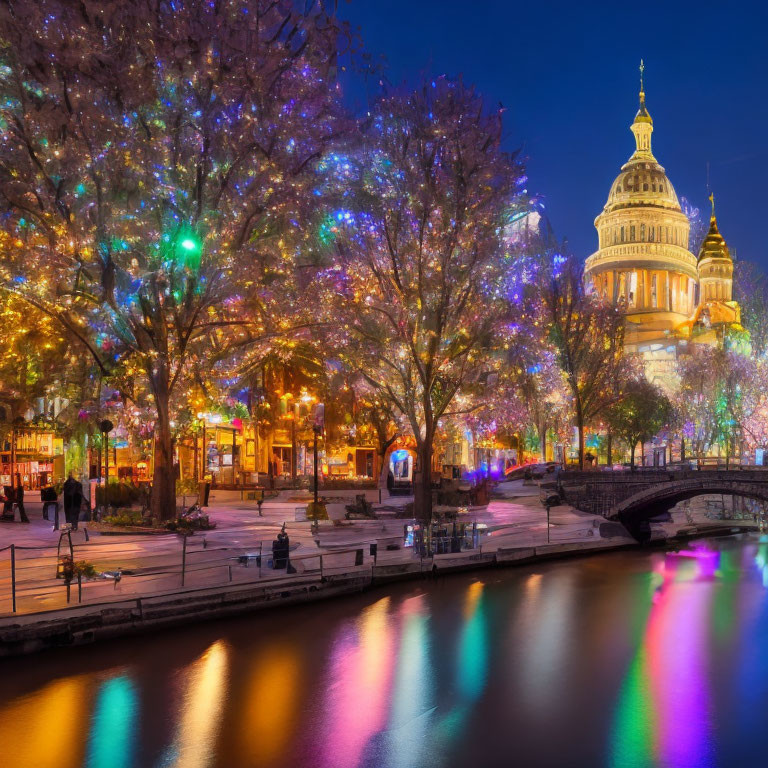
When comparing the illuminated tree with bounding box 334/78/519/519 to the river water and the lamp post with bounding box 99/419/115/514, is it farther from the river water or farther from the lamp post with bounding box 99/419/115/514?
the river water

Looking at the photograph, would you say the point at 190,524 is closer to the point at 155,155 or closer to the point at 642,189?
the point at 155,155

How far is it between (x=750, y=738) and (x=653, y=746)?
1.88m

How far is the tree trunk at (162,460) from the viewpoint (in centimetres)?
2556

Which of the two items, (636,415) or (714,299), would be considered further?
(714,299)

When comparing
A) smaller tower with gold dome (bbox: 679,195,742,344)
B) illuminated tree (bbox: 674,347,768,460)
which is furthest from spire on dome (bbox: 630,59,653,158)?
illuminated tree (bbox: 674,347,768,460)

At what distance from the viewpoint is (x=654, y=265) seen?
122062 millimetres

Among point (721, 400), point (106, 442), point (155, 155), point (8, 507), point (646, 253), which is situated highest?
point (646, 253)

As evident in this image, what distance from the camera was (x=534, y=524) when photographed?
35.6 m

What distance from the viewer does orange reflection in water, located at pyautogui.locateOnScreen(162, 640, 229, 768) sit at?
1116 centimetres

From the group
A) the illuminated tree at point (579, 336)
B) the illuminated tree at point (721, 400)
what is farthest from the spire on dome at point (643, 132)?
the illuminated tree at point (579, 336)

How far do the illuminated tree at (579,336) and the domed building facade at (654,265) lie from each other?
53520 millimetres

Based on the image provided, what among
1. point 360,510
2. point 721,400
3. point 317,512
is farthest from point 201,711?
point 721,400

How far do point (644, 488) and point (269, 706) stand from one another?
30.3m

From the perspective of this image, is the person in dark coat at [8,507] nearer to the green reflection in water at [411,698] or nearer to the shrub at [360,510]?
the shrub at [360,510]
